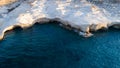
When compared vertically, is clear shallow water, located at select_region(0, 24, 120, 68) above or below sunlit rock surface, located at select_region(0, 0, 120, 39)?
below

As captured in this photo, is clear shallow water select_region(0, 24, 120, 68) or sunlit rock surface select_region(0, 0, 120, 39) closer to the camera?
clear shallow water select_region(0, 24, 120, 68)

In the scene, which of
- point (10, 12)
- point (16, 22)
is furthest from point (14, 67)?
point (10, 12)

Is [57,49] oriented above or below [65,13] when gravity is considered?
below

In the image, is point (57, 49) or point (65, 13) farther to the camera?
point (65, 13)

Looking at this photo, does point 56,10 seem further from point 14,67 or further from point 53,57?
point 14,67

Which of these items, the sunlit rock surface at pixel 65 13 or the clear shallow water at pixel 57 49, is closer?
the clear shallow water at pixel 57 49
